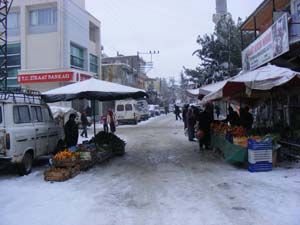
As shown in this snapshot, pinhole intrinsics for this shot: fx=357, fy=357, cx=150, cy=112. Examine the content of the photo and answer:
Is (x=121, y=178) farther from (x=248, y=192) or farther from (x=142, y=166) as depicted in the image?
(x=248, y=192)

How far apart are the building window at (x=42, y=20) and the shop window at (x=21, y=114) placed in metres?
25.3

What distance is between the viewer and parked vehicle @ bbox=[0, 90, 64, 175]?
29.8ft

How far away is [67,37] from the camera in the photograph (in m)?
33.6

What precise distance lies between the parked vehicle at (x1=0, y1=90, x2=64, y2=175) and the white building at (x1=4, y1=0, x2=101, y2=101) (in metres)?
22.0

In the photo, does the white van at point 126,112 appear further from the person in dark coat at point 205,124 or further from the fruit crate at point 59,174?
the fruit crate at point 59,174

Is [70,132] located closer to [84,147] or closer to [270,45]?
[84,147]

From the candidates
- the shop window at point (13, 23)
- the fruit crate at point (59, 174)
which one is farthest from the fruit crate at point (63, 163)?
the shop window at point (13, 23)

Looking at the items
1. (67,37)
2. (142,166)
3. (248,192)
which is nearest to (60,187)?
(142,166)

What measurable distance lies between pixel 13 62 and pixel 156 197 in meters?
32.0

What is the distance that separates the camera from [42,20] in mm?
34219

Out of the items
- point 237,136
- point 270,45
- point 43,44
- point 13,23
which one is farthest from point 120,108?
point 237,136

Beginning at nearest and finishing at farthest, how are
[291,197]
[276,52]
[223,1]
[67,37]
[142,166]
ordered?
[291,197]
[142,166]
[276,52]
[67,37]
[223,1]

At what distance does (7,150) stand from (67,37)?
26200 millimetres

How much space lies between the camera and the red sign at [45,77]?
1296 inches
